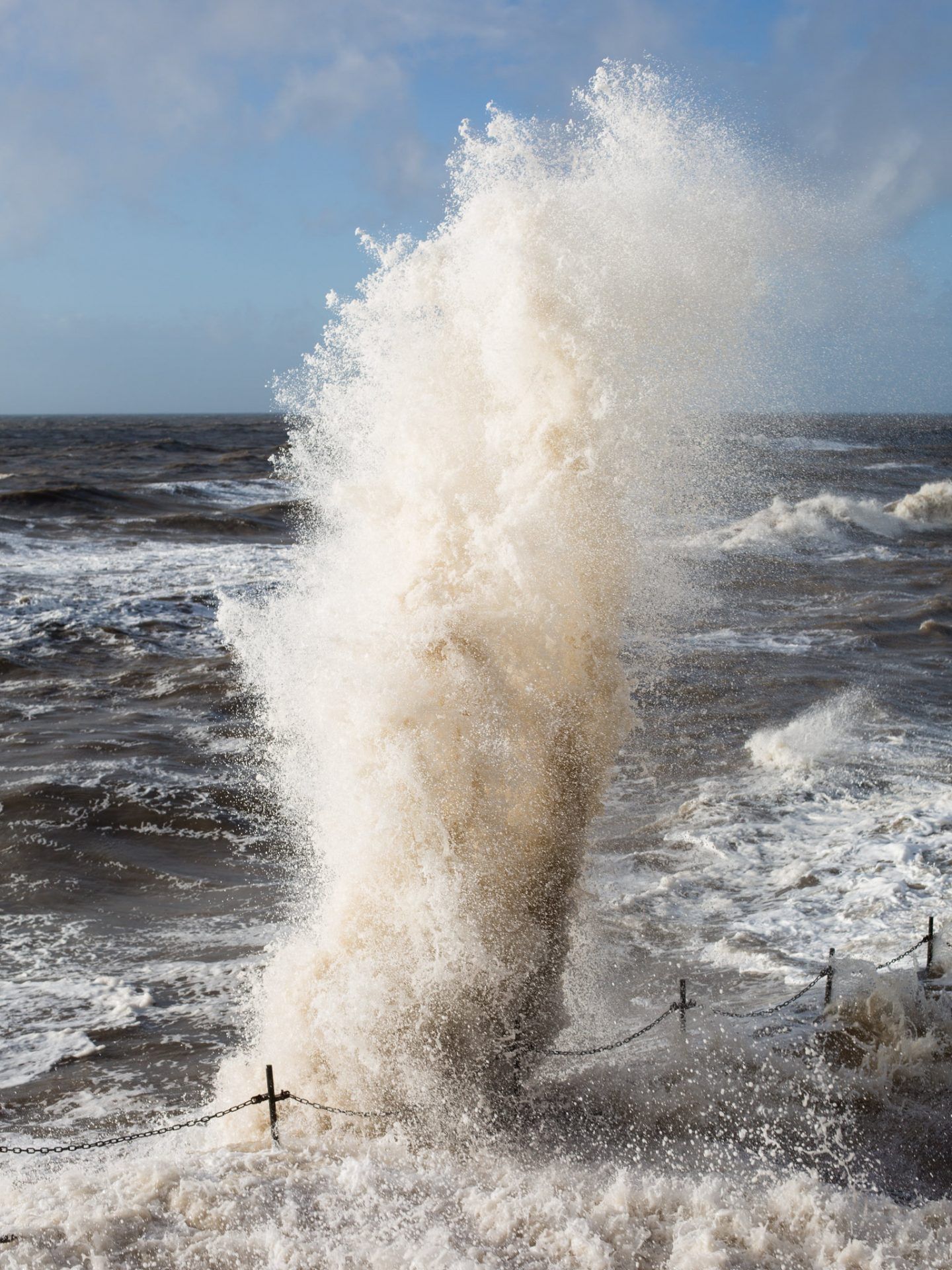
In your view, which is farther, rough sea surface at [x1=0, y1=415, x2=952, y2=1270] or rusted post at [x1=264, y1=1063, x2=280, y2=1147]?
rusted post at [x1=264, y1=1063, x2=280, y2=1147]

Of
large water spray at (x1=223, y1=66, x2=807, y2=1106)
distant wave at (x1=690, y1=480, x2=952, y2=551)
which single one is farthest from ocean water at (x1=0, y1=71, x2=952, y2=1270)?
distant wave at (x1=690, y1=480, x2=952, y2=551)

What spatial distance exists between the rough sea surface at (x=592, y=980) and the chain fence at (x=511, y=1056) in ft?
0.30

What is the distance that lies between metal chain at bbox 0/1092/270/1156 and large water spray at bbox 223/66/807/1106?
1.77 ft

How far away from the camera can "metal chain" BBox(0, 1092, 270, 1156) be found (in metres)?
5.21

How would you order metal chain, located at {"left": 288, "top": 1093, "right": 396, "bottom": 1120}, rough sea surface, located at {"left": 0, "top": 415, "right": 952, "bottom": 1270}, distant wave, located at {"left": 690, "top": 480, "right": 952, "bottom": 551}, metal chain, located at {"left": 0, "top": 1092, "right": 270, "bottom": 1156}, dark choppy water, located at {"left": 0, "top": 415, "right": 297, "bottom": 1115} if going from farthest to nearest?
1. distant wave, located at {"left": 690, "top": 480, "right": 952, "bottom": 551}
2. dark choppy water, located at {"left": 0, "top": 415, "right": 297, "bottom": 1115}
3. metal chain, located at {"left": 288, "top": 1093, "right": 396, "bottom": 1120}
4. metal chain, located at {"left": 0, "top": 1092, "right": 270, "bottom": 1156}
5. rough sea surface, located at {"left": 0, "top": 415, "right": 952, "bottom": 1270}

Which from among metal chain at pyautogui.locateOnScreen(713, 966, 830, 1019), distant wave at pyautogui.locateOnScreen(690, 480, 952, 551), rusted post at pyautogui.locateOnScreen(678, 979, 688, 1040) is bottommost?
metal chain at pyautogui.locateOnScreen(713, 966, 830, 1019)

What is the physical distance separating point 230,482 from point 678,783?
33.1 meters

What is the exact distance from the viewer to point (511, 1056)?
6.29m

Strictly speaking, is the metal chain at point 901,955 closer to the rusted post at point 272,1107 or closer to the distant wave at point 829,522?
the rusted post at point 272,1107

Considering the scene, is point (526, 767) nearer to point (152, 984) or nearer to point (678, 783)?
point (152, 984)

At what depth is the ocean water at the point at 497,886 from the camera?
16.7 ft

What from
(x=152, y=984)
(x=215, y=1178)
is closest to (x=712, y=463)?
(x=152, y=984)

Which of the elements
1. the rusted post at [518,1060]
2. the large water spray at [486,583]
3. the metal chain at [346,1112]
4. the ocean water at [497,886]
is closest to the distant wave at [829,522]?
the ocean water at [497,886]

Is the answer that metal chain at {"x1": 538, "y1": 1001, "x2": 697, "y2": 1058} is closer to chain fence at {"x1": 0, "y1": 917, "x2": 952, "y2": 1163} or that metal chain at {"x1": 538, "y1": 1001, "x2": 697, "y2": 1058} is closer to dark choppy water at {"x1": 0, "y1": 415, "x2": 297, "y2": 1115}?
chain fence at {"x1": 0, "y1": 917, "x2": 952, "y2": 1163}
